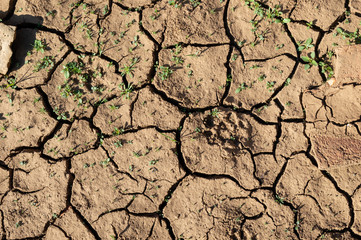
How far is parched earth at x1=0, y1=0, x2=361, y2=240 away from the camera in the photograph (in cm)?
315

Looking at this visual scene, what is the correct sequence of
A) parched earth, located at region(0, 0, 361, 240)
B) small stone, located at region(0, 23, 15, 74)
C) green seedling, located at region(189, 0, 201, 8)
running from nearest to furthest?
A: 1. parched earth, located at region(0, 0, 361, 240)
2. small stone, located at region(0, 23, 15, 74)
3. green seedling, located at region(189, 0, 201, 8)

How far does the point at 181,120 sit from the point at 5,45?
2030mm

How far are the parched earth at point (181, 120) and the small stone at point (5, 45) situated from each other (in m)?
0.08

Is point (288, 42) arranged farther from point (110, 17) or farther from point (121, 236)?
point (121, 236)

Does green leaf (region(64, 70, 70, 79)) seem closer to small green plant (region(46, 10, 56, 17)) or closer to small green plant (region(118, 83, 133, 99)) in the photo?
small green plant (region(118, 83, 133, 99))

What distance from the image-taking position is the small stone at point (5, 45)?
10.7ft

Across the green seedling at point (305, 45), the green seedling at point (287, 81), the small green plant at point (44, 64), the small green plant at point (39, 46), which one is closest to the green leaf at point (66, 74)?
the small green plant at point (44, 64)

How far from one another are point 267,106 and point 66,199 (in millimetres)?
2310

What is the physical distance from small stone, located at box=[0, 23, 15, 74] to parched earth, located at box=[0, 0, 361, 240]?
0.27ft

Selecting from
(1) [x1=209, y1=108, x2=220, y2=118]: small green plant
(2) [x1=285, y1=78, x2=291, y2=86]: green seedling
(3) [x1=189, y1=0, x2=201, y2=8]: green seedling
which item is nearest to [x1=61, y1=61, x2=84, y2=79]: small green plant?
(3) [x1=189, y1=0, x2=201, y2=8]: green seedling

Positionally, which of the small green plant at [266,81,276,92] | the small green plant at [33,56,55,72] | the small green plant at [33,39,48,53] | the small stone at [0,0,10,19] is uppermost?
the small stone at [0,0,10,19]

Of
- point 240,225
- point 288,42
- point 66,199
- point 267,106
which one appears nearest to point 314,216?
point 240,225

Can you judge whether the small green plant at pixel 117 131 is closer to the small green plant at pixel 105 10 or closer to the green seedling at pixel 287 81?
the small green plant at pixel 105 10

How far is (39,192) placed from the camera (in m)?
3.20
